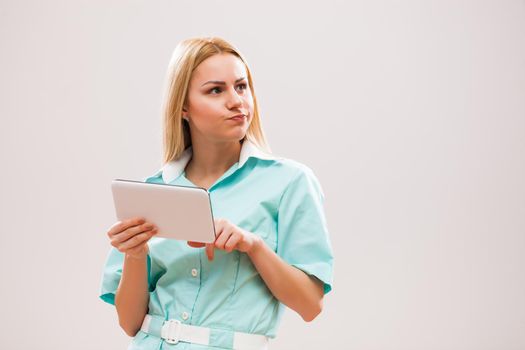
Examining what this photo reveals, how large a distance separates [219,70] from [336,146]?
5.67ft

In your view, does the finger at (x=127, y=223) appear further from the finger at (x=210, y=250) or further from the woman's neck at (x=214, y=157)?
the woman's neck at (x=214, y=157)

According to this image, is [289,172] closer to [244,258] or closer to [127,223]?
[244,258]

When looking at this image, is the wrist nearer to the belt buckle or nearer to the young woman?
the young woman

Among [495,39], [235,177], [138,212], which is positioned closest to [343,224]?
[495,39]

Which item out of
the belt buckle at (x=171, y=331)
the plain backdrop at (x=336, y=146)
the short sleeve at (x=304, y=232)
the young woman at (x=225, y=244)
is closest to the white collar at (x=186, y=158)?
the young woman at (x=225, y=244)

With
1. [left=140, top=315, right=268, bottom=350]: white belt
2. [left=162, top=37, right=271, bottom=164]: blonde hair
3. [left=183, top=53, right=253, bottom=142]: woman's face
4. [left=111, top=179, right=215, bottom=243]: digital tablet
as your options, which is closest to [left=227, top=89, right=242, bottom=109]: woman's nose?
[left=183, top=53, right=253, bottom=142]: woman's face

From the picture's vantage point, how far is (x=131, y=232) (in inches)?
50.5

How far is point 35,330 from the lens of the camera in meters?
3.17

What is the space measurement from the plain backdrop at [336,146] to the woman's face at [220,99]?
1.63 m

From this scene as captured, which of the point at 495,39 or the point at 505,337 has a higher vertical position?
the point at 495,39

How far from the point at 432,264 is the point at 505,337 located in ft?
1.62

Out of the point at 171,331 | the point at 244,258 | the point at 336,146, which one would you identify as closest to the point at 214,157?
the point at 244,258

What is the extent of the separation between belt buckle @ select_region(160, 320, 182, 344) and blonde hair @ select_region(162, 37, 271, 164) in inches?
15.1

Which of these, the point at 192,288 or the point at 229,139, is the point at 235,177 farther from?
the point at 192,288
